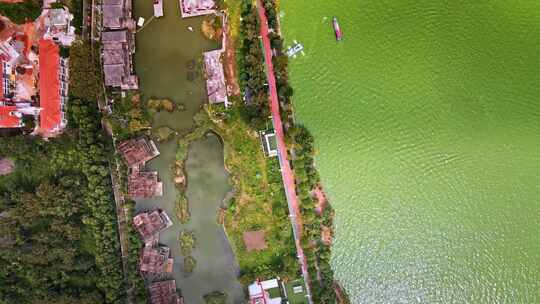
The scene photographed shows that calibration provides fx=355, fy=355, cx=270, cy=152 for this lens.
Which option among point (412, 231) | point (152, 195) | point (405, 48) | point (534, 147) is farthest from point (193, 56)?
point (534, 147)

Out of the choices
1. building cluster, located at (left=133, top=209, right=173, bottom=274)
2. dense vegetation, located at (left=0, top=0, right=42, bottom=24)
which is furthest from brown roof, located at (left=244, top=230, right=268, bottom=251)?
dense vegetation, located at (left=0, top=0, right=42, bottom=24)

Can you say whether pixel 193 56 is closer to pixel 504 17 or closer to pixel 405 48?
pixel 405 48

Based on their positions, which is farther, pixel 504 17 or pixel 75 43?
pixel 504 17

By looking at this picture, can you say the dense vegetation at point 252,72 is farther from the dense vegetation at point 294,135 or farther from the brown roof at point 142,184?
Answer: the brown roof at point 142,184

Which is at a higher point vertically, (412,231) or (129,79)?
(129,79)

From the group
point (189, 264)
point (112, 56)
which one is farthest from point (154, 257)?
point (112, 56)

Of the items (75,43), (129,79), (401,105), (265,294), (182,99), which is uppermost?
(75,43)
